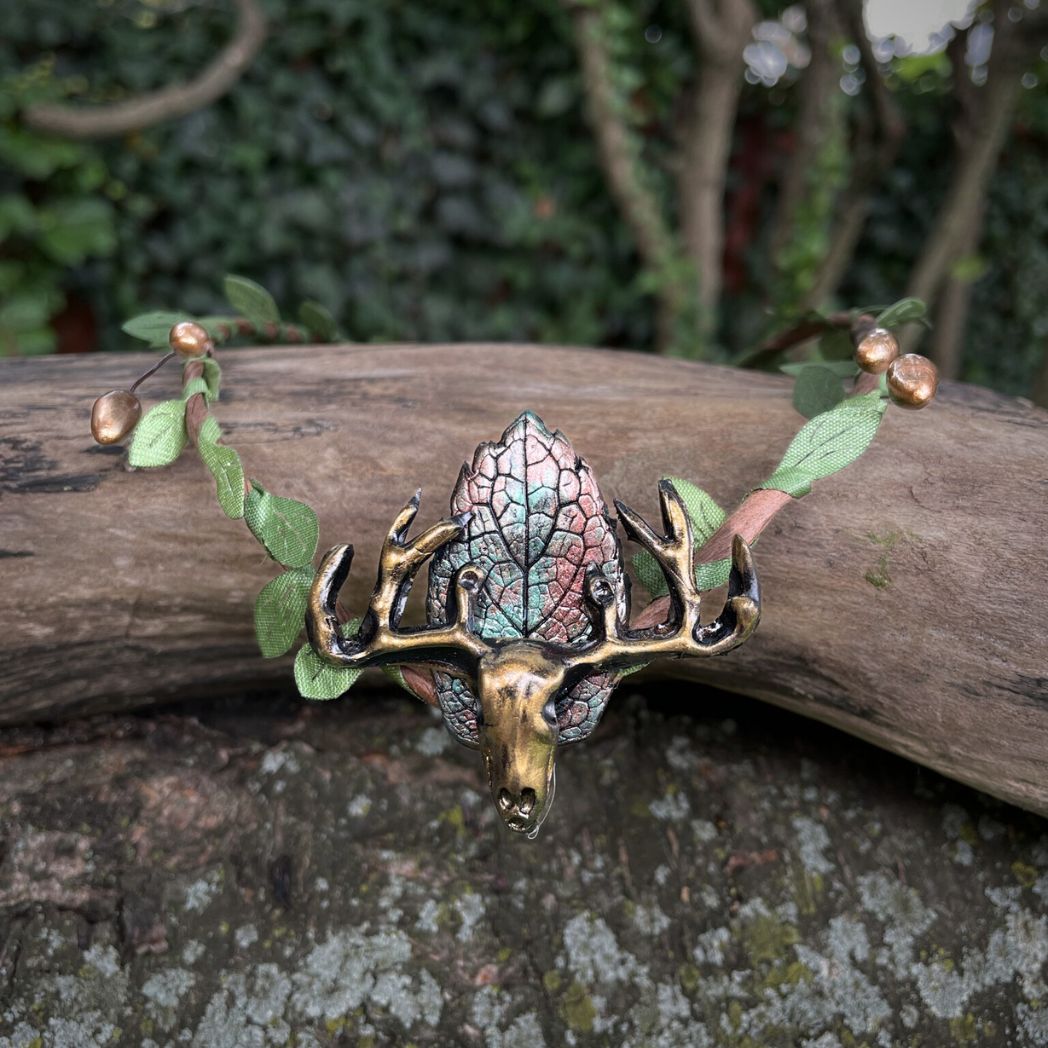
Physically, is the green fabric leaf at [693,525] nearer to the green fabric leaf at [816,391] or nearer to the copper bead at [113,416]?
→ the green fabric leaf at [816,391]

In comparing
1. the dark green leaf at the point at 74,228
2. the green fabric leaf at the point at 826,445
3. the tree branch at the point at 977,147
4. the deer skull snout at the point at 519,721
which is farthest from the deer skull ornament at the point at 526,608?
the tree branch at the point at 977,147

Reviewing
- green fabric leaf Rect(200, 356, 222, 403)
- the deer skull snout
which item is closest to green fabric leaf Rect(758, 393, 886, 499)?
the deer skull snout

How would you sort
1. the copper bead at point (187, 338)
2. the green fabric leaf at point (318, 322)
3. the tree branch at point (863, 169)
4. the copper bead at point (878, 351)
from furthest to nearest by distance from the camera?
the tree branch at point (863, 169), the green fabric leaf at point (318, 322), the copper bead at point (187, 338), the copper bead at point (878, 351)

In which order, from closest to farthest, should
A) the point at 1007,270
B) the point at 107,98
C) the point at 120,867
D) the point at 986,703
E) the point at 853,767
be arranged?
1. the point at 986,703
2. the point at 120,867
3. the point at 853,767
4. the point at 107,98
5. the point at 1007,270

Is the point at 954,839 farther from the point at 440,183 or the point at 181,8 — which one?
the point at 181,8

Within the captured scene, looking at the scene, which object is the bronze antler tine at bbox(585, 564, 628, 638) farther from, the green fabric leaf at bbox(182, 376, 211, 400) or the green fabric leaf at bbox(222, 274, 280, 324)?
the green fabric leaf at bbox(222, 274, 280, 324)

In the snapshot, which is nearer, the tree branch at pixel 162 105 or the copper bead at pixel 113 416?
the copper bead at pixel 113 416

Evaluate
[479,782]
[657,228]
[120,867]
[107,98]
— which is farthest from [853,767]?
[107,98]
